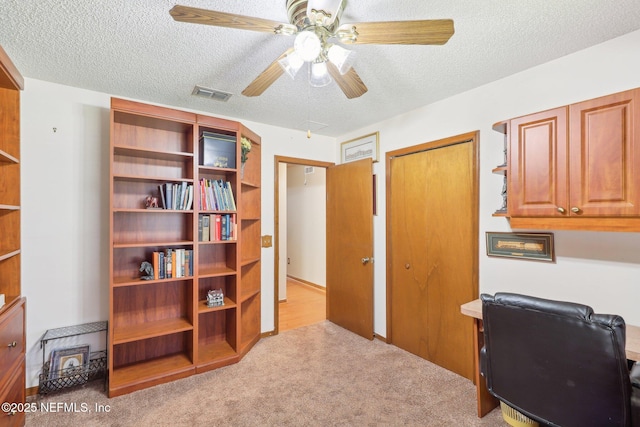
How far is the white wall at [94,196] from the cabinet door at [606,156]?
1.16 ft

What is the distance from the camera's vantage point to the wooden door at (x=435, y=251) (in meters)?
2.53

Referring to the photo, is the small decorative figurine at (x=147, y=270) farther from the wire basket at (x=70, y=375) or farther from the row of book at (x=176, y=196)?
the wire basket at (x=70, y=375)

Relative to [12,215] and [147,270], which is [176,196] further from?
[12,215]

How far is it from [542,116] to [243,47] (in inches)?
74.5

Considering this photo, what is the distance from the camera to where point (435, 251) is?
9.04 feet

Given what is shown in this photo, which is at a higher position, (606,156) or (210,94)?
(210,94)

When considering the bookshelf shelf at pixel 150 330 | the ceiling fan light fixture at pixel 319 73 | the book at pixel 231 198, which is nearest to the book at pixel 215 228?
the book at pixel 231 198

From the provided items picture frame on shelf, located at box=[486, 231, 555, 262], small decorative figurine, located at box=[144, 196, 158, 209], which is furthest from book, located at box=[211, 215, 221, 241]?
picture frame on shelf, located at box=[486, 231, 555, 262]

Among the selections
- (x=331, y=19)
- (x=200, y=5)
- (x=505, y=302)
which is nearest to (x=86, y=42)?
(x=200, y=5)

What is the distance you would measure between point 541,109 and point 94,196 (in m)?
3.52

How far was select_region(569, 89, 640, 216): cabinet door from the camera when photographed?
1519 millimetres

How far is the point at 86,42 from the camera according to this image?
180 cm

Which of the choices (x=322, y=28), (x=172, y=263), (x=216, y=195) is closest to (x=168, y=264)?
(x=172, y=263)

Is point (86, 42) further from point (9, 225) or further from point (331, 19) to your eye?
point (331, 19)
